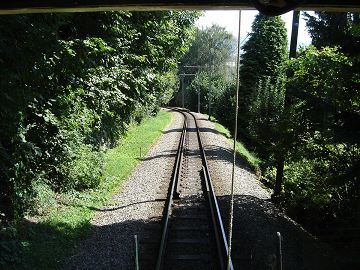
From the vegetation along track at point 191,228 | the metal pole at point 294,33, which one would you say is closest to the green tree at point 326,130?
the metal pole at point 294,33

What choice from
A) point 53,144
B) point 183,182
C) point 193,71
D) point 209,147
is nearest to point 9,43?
point 53,144

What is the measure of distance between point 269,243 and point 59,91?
571 centimetres

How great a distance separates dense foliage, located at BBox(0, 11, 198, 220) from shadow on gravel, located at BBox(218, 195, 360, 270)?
458 centimetres

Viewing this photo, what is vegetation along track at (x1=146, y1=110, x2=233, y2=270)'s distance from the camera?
7859mm

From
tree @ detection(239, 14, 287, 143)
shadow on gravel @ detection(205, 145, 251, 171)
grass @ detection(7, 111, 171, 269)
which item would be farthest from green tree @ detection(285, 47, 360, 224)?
tree @ detection(239, 14, 287, 143)

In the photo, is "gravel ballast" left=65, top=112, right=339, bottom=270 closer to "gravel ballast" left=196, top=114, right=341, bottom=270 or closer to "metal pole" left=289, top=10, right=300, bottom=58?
"gravel ballast" left=196, top=114, right=341, bottom=270

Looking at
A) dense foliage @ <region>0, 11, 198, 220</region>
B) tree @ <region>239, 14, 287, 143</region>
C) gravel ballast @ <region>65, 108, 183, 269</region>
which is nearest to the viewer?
dense foliage @ <region>0, 11, 198, 220</region>

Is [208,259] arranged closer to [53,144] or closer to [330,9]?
[53,144]

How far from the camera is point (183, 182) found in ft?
47.5

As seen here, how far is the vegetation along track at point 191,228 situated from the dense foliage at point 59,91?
3.11 m

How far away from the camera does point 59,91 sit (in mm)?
9180

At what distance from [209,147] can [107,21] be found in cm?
1257

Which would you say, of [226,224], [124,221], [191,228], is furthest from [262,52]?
[191,228]

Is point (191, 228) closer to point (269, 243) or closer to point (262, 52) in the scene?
point (269, 243)
